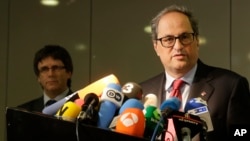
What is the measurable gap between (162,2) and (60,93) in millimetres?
1235

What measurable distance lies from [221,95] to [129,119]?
67 cm

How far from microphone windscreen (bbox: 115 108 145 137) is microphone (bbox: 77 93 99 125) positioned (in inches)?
2.5

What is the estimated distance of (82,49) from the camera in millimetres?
3266

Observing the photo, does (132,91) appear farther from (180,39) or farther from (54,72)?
(54,72)

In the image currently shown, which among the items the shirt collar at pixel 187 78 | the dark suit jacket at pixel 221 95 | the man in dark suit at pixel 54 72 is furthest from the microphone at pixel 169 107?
the man in dark suit at pixel 54 72

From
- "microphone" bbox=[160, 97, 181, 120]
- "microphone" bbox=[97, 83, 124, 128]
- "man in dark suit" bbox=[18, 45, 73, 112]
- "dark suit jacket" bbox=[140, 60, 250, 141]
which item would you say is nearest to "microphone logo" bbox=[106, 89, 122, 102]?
"microphone" bbox=[97, 83, 124, 128]

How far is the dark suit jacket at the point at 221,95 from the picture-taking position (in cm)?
150

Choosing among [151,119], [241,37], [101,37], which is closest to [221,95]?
Answer: [151,119]

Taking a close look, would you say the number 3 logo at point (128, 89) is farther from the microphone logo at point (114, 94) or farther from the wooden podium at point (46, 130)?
the wooden podium at point (46, 130)

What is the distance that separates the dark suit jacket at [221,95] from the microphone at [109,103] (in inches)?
17.8

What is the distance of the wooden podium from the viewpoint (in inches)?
36.6

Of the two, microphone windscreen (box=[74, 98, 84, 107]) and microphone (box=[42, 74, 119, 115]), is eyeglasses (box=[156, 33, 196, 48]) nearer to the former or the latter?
microphone (box=[42, 74, 119, 115])

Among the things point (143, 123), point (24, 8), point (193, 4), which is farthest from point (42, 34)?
point (143, 123)

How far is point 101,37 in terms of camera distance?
326 centimetres
